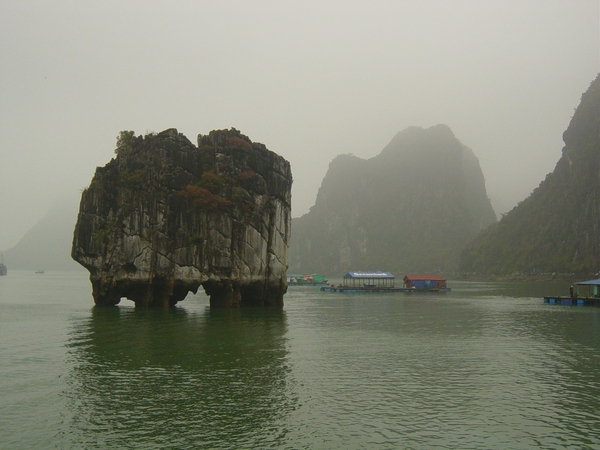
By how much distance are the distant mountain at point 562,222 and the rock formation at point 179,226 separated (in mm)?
111804

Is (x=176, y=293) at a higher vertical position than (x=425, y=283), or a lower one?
lower

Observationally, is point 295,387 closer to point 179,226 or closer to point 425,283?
point 179,226

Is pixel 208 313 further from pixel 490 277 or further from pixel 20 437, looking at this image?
pixel 490 277

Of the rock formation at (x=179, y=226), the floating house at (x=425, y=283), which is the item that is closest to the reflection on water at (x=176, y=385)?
the rock formation at (x=179, y=226)

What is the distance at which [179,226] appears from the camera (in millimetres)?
51906

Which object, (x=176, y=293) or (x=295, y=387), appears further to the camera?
(x=176, y=293)

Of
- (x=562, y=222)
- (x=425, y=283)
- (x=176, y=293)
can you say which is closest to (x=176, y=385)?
(x=176, y=293)

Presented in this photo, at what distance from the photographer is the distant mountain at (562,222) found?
5901 inches

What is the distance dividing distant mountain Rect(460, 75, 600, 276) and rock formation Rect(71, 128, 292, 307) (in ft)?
367

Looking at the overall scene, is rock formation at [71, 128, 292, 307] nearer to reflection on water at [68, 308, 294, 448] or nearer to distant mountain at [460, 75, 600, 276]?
reflection on water at [68, 308, 294, 448]

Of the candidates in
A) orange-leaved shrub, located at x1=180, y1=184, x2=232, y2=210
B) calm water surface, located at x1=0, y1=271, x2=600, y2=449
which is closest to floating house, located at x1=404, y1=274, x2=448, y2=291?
orange-leaved shrub, located at x1=180, y1=184, x2=232, y2=210

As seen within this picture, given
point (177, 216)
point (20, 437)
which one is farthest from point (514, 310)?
point (20, 437)

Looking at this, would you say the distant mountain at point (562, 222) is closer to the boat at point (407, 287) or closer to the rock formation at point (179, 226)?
the boat at point (407, 287)

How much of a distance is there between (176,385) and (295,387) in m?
4.50
